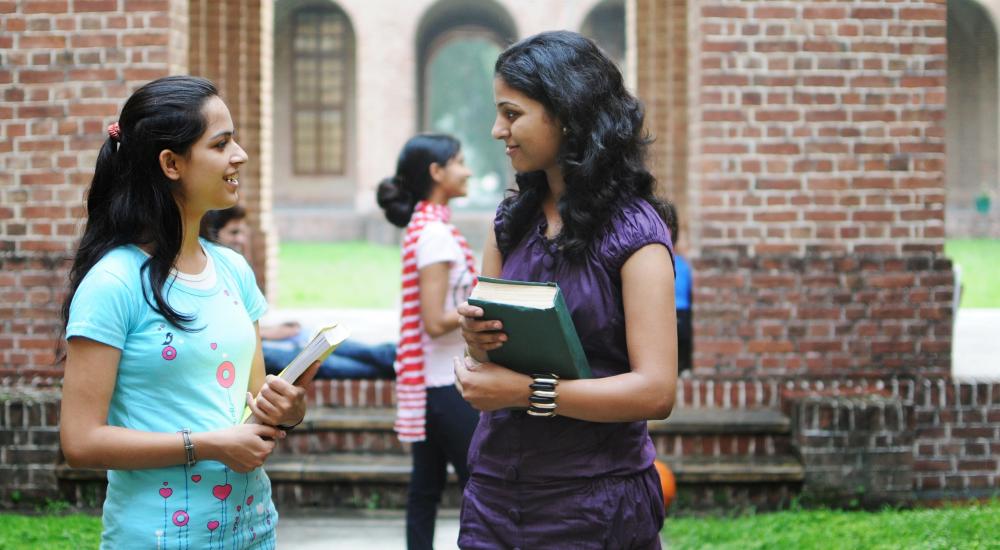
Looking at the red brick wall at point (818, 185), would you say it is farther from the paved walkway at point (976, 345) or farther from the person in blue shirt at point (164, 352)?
the person in blue shirt at point (164, 352)

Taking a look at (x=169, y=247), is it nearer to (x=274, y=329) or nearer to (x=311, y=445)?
(x=311, y=445)

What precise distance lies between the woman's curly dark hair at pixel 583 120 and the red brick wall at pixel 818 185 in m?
3.69

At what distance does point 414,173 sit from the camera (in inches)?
182

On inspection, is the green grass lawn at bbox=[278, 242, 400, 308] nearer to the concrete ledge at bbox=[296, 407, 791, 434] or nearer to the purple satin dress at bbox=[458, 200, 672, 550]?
the concrete ledge at bbox=[296, 407, 791, 434]

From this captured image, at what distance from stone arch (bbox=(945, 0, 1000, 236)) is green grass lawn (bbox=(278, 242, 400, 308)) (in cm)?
1706

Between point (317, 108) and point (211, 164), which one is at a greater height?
point (317, 108)

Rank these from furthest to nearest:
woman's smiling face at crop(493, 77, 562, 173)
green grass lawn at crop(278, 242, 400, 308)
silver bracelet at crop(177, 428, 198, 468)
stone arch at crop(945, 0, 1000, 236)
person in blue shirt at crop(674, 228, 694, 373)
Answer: stone arch at crop(945, 0, 1000, 236) → green grass lawn at crop(278, 242, 400, 308) → person in blue shirt at crop(674, 228, 694, 373) → woman's smiling face at crop(493, 77, 562, 173) → silver bracelet at crop(177, 428, 198, 468)

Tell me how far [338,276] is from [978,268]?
11.1 metres

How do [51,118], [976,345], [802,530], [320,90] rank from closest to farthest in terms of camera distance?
1. [802,530]
2. [51,118]
3. [976,345]
4. [320,90]

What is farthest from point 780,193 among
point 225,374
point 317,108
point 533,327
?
point 317,108

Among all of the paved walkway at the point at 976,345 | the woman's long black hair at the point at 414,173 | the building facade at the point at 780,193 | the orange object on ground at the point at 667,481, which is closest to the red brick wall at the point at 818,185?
the building facade at the point at 780,193

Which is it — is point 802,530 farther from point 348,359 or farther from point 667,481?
point 348,359

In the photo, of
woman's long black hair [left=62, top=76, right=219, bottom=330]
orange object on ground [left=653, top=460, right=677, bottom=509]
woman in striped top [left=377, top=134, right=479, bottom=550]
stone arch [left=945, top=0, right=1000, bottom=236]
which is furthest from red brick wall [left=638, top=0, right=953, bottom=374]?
stone arch [left=945, top=0, right=1000, bottom=236]

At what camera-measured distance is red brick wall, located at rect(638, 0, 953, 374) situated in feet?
19.7
